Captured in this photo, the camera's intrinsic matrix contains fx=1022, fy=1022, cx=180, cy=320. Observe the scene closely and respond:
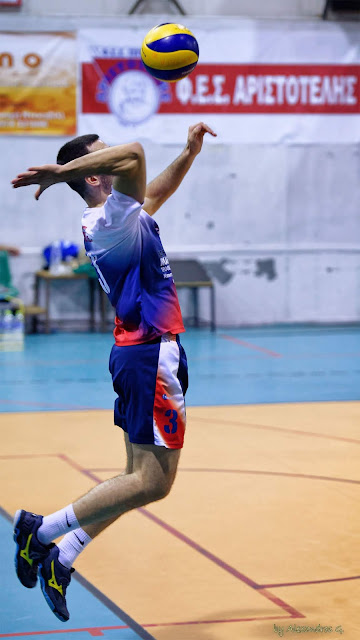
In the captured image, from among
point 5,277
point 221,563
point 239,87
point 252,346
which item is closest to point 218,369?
point 252,346

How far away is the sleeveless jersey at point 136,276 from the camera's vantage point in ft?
14.4

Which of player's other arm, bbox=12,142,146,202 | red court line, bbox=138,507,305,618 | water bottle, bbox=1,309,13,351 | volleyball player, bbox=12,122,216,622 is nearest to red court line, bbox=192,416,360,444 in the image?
red court line, bbox=138,507,305,618

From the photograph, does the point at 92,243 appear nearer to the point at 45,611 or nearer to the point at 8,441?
the point at 45,611

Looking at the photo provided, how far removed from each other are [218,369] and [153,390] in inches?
348

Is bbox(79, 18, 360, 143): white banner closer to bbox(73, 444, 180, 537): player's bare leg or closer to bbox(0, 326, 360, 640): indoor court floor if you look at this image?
bbox(0, 326, 360, 640): indoor court floor

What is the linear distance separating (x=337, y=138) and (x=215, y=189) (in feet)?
8.14

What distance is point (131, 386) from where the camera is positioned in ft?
14.3

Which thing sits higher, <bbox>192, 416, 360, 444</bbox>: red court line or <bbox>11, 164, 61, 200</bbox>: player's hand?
<bbox>11, 164, 61, 200</bbox>: player's hand

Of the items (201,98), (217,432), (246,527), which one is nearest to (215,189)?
(201,98)

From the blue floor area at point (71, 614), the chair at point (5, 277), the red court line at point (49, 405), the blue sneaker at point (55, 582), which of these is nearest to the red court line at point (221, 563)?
the blue floor area at point (71, 614)

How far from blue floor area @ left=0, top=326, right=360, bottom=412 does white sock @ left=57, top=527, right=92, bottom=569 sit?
19.0ft

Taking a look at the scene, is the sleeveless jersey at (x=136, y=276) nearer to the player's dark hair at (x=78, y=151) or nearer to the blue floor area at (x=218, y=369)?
the player's dark hair at (x=78, y=151)

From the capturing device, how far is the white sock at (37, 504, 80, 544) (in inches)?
173

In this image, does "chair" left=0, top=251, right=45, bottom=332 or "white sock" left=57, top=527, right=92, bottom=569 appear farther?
"chair" left=0, top=251, right=45, bottom=332
